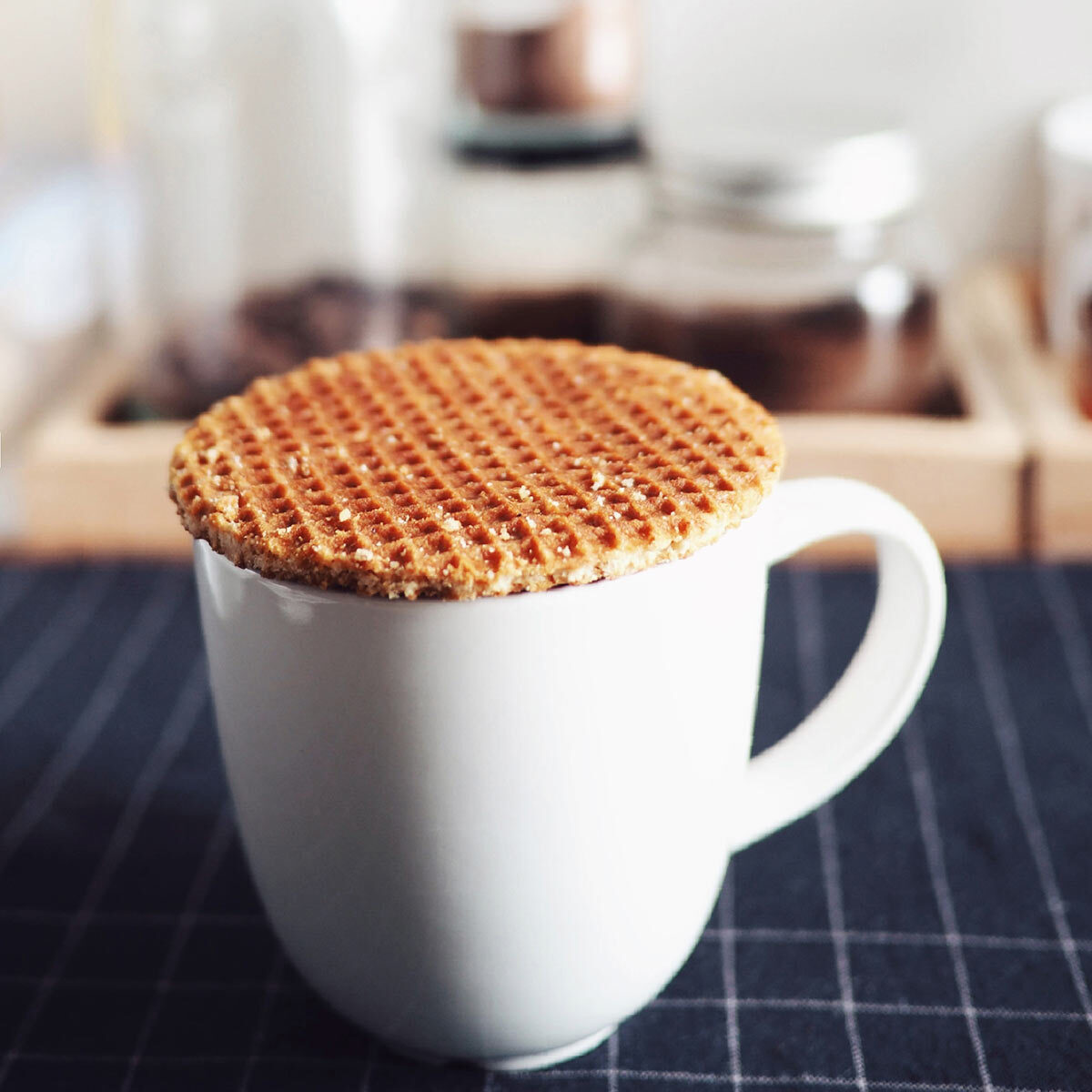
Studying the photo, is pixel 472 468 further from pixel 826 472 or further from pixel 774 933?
pixel 826 472

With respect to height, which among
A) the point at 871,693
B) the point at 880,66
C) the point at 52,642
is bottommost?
the point at 52,642

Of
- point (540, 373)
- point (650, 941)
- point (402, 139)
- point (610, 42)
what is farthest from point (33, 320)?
point (650, 941)

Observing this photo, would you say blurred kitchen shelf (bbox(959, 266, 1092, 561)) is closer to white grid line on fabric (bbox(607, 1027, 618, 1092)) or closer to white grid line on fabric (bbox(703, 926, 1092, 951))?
white grid line on fabric (bbox(703, 926, 1092, 951))

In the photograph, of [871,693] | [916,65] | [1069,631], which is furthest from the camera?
[916,65]

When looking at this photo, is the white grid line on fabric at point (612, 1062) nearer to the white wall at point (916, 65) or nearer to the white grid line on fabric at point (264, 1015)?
the white grid line on fabric at point (264, 1015)

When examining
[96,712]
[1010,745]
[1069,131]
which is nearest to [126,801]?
[96,712]

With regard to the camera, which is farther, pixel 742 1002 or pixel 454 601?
pixel 742 1002

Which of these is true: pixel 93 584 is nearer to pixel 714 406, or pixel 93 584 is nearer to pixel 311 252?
pixel 311 252
